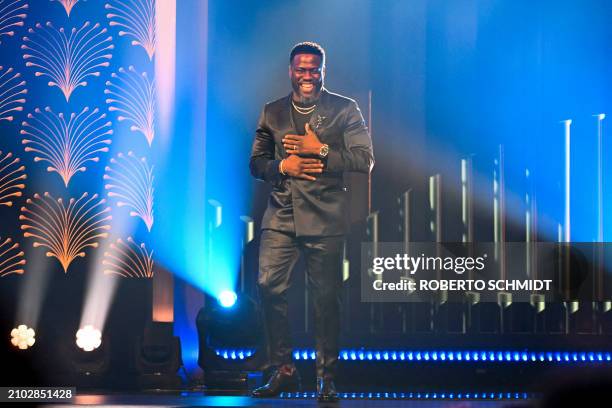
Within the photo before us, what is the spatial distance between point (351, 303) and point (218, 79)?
4.63ft

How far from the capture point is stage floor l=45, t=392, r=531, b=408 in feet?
12.4

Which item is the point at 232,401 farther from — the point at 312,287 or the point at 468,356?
the point at 468,356

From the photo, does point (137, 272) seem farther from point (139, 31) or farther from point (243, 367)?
point (139, 31)

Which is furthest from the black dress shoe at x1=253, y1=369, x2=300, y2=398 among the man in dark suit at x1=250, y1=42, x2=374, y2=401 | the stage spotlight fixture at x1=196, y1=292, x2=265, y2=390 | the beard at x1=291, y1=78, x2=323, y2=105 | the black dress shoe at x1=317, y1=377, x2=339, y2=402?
the beard at x1=291, y1=78, x2=323, y2=105

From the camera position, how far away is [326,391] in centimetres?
391

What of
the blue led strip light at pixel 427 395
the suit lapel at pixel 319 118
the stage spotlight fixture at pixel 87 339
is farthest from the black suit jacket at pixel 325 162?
the stage spotlight fixture at pixel 87 339

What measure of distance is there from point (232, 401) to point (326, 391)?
420mm

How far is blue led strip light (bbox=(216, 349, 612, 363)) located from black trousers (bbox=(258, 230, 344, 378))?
0.64m

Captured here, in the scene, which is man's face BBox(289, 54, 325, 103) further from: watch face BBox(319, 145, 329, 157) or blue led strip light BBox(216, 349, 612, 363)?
blue led strip light BBox(216, 349, 612, 363)

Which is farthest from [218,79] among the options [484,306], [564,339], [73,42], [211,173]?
[564,339]

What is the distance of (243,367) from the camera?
14.6ft

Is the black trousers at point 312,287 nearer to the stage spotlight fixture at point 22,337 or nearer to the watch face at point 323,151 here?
the watch face at point 323,151

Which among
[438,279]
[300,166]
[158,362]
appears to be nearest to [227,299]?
[158,362]

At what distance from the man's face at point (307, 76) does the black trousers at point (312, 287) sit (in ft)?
2.14
